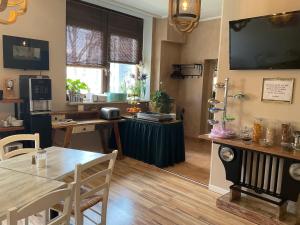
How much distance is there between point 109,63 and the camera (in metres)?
5.04

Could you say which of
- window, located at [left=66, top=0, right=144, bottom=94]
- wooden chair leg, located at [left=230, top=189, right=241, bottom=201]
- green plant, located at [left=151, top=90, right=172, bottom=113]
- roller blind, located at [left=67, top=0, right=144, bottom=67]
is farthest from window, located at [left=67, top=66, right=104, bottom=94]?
wooden chair leg, located at [left=230, top=189, right=241, bottom=201]

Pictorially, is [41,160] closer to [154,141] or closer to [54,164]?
[54,164]

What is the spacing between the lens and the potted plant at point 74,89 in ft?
14.1

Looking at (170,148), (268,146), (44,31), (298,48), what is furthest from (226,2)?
(44,31)

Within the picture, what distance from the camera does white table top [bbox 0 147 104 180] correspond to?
69.8 inches

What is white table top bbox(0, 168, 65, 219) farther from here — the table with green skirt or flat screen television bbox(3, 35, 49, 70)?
the table with green skirt

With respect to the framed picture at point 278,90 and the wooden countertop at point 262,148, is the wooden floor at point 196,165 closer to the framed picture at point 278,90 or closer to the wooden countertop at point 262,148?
the wooden countertop at point 262,148

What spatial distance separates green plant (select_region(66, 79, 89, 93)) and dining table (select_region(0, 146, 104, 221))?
2222mm

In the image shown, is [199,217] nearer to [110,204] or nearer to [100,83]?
[110,204]

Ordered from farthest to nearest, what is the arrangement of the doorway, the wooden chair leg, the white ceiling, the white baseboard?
the white ceiling → the doorway → the white baseboard → the wooden chair leg

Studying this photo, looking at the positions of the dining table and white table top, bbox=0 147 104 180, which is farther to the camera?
white table top, bbox=0 147 104 180

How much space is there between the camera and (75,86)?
174 inches

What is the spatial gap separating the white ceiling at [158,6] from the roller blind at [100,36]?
0.38 metres

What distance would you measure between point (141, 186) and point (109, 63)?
2675mm
